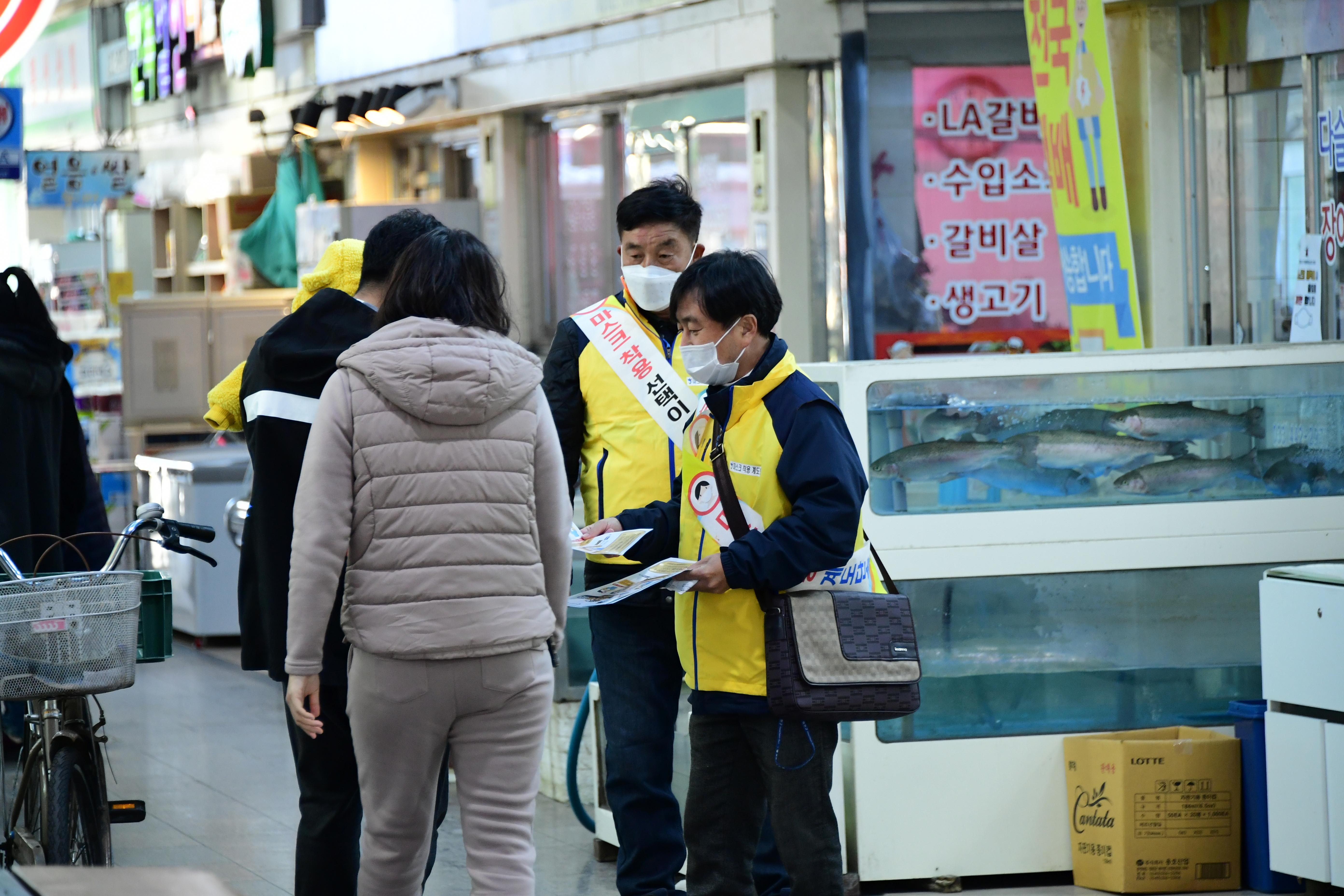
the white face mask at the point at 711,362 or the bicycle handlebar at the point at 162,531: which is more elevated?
the white face mask at the point at 711,362

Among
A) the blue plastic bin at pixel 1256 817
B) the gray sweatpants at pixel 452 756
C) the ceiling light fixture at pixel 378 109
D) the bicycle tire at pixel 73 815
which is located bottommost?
the blue plastic bin at pixel 1256 817

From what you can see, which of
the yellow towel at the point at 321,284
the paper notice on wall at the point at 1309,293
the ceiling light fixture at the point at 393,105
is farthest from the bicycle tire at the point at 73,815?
the ceiling light fixture at the point at 393,105

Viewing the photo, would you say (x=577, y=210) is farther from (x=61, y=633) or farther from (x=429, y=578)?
(x=429, y=578)

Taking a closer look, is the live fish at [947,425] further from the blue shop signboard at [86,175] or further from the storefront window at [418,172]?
the blue shop signboard at [86,175]

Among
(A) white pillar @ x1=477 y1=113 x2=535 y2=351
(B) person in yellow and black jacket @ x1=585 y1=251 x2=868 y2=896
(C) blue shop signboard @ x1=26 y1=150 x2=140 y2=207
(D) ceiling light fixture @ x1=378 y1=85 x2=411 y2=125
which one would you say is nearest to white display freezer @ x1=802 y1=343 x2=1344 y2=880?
(B) person in yellow and black jacket @ x1=585 y1=251 x2=868 y2=896

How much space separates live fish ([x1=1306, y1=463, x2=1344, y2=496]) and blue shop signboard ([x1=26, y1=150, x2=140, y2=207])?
11465 millimetres

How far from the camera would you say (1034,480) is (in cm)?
519

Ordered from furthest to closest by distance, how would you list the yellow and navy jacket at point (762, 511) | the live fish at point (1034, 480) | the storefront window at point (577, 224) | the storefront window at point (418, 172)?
the storefront window at point (418, 172)
the storefront window at point (577, 224)
the live fish at point (1034, 480)
the yellow and navy jacket at point (762, 511)

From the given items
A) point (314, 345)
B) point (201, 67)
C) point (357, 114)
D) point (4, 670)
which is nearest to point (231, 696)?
point (4, 670)

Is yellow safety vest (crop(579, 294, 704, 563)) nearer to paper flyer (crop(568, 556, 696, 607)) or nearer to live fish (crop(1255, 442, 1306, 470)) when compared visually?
paper flyer (crop(568, 556, 696, 607))

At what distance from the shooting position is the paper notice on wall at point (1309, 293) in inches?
279

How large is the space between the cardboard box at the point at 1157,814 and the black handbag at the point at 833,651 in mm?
1597

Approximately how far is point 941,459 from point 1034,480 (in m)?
0.31

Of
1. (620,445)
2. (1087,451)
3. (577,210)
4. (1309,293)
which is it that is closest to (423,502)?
(620,445)
